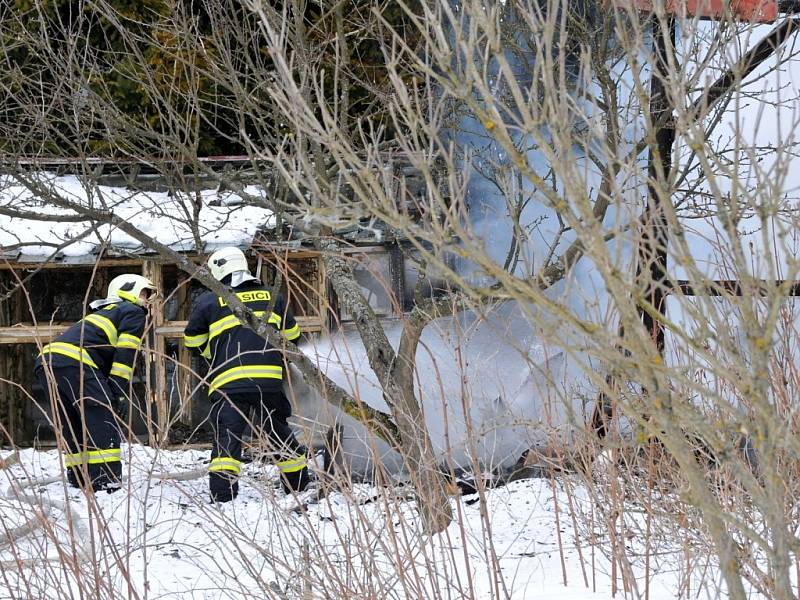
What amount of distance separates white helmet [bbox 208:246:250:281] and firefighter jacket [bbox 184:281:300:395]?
0.14 meters

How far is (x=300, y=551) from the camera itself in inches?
129

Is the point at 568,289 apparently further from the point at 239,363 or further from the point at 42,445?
the point at 42,445

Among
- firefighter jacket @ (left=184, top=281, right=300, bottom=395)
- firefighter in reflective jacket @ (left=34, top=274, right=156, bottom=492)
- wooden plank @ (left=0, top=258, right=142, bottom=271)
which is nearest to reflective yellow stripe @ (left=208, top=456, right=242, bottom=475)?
firefighter jacket @ (left=184, top=281, right=300, bottom=395)

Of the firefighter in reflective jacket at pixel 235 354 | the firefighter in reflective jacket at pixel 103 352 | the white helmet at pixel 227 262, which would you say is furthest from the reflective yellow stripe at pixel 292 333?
the firefighter in reflective jacket at pixel 103 352

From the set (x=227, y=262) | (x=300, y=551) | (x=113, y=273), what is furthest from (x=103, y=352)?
(x=300, y=551)

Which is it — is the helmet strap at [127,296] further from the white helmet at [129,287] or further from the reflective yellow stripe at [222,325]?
the reflective yellow stripe at [222,325]

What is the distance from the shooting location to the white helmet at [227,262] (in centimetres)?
754

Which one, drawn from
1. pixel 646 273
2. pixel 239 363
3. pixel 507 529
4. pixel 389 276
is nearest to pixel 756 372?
pixel 646 273

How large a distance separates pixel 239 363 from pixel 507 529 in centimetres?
230

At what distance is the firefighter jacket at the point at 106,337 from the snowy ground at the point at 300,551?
1066 millimetres

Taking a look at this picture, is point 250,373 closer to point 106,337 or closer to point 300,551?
point 106,337

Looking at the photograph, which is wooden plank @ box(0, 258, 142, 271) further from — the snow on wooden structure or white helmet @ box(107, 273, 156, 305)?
white helmet @ box(107, 273, 156, 305)

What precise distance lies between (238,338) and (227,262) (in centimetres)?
61

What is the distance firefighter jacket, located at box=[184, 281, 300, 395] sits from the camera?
7242 millimetres
